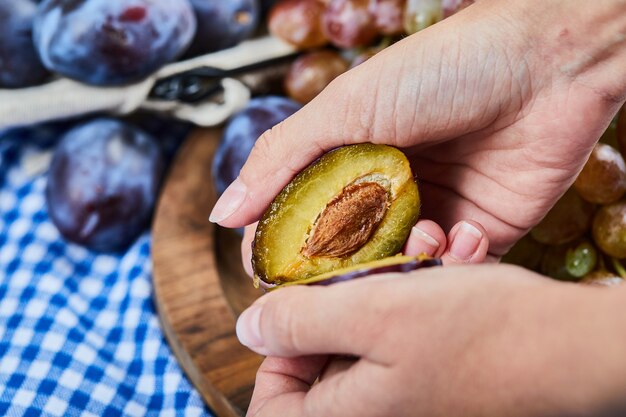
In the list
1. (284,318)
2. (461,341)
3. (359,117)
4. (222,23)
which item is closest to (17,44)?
(222,23)

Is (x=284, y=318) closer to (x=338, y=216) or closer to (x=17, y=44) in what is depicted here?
(x=338, y=216)

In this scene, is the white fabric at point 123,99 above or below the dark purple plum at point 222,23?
below

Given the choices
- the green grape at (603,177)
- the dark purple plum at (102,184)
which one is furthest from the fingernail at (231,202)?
the green grape at (603,177)

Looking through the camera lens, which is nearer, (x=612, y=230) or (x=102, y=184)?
(x=612, y=230)

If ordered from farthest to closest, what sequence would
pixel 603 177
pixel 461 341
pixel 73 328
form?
pixel 73 328 < pixel 603 177 < pixel 461 341

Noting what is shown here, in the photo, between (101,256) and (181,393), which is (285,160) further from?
(101,256)

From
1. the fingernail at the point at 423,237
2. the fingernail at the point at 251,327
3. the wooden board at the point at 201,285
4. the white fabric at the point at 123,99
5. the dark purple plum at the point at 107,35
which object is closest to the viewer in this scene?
the fingernail at the point at 251,327

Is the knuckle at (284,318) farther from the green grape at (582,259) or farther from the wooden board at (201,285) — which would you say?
the green grape at (582,259)

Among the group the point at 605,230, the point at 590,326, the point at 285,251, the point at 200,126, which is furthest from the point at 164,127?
the point at 590,326
